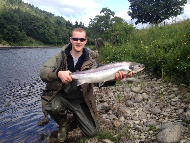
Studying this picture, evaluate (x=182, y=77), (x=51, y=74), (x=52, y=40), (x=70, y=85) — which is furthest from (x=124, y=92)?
(x=52, y=40)

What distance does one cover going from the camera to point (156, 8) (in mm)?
35281

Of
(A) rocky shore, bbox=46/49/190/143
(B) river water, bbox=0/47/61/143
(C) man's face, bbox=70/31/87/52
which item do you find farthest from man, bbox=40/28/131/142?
(B) river water, bbox=0/47/61/143

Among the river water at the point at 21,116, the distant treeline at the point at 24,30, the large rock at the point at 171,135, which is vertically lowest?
the river water at the point at 21,116

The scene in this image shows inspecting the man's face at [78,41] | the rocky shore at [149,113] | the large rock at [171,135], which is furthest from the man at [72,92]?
the large rock at [171,135]

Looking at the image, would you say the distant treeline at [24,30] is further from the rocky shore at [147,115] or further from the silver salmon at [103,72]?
the silver salmon at [103,72]

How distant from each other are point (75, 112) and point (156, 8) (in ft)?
119

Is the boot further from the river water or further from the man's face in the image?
the man's face

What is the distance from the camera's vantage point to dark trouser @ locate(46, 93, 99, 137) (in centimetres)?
472

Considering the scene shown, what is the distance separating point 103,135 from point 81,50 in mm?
2513

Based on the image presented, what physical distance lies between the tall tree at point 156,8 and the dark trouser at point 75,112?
3386 centimetres

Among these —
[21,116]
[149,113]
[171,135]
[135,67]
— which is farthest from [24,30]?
[171,135]

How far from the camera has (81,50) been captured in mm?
4859

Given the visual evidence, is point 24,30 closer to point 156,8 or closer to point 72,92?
point 156,8

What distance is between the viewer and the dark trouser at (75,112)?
4.72 metres
